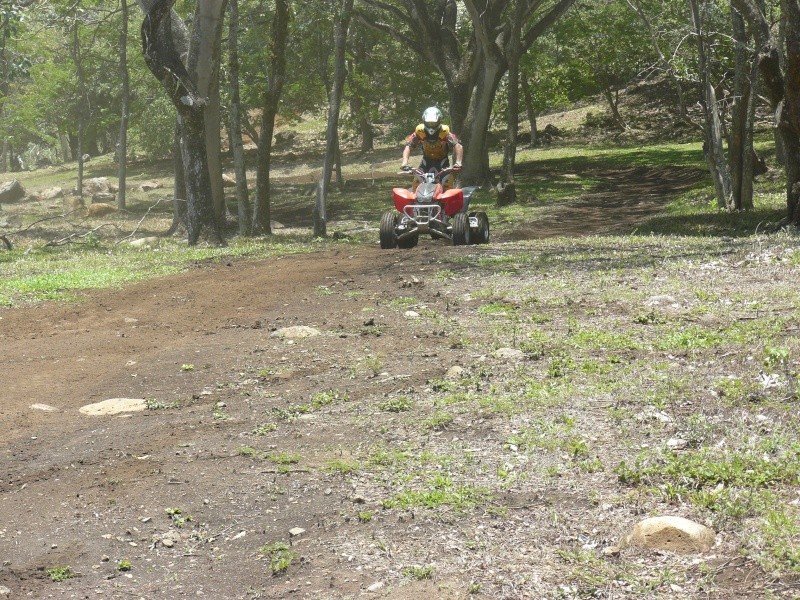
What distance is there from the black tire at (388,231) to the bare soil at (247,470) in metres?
Result: 4.82

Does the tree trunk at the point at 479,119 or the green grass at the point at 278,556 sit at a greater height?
the tree trunk at the point at 479,119

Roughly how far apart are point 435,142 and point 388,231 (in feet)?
5.06

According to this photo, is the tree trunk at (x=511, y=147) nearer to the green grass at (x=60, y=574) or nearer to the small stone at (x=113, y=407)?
the small stone at (x=113, y=407)

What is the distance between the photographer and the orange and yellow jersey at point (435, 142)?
16625 millimetres

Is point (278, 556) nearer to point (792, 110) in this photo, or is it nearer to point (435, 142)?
point (792, 110)

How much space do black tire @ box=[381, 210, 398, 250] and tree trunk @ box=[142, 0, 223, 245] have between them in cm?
438

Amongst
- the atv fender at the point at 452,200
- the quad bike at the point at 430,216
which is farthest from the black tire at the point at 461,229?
the atv fender at the point at 452,200

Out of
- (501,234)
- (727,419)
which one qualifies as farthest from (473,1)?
(727,419)

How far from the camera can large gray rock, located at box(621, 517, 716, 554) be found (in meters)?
5.03

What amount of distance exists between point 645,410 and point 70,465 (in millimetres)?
3577

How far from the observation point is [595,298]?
11.0 m

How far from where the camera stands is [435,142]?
16.8 metres

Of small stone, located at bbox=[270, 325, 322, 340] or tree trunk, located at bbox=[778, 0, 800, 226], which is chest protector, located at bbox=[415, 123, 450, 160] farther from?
small stone, located at bbox=[270, 325, 322, 340]

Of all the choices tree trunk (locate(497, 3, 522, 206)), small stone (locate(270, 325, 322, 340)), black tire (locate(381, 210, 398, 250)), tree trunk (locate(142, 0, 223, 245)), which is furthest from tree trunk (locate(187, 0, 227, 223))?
small stone (locate(270, 325, 322, 340))
